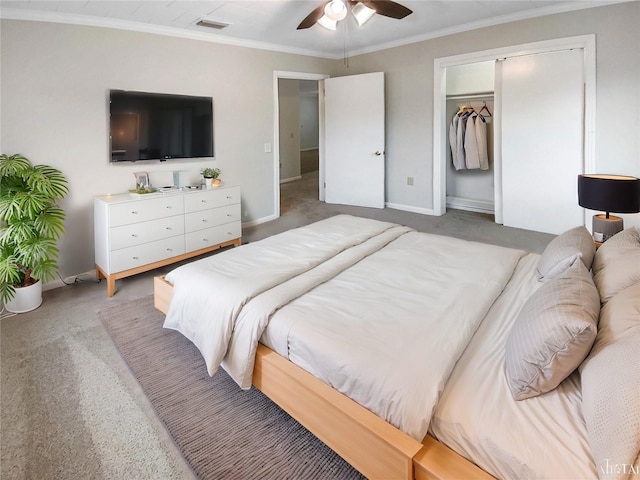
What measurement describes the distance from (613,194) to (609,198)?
0.03m

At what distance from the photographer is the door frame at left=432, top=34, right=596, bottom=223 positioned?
145 inches

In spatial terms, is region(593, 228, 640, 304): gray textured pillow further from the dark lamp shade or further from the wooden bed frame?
the wooden bed frame

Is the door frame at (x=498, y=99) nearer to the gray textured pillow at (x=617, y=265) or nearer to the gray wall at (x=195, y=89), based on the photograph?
the gray wall at (x=195, y=89)

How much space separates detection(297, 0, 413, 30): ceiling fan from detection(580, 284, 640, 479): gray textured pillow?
108 inches

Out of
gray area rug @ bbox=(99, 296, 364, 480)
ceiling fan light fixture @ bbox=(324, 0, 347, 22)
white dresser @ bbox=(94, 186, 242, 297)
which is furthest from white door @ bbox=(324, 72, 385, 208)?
gray area rug @ bbox=(99, 296, 364, 480)

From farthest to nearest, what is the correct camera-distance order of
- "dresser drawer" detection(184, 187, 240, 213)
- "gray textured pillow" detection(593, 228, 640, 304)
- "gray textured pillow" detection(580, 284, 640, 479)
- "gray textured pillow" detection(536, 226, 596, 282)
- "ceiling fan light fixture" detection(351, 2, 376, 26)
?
"dresser drawer" detection(184, 187, 240, 213) → "ceiling fan light fixture" detection(351, 2, 376, 26) → "gray textured pillow" detection(536, 226, 596, 282) → "gray textured pillow" detection(593, 228, 640, 304) → "gray textured pillow" detection(580, 284, 640, 479)

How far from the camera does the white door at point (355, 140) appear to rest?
5.39 metres

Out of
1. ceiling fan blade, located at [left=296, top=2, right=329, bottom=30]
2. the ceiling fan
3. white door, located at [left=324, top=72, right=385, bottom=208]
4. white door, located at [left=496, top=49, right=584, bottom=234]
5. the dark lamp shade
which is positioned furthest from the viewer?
white door, located at [left=324, top=72, right=385, bottom=208]

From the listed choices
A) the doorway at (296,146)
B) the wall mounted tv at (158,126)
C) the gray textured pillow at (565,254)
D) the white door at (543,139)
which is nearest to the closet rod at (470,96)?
the white door at (543,139)

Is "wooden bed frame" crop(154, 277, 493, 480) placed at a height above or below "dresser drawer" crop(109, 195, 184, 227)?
below

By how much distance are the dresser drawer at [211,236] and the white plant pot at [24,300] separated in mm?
1232

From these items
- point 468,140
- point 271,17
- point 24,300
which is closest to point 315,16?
point 271,17

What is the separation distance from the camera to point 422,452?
1120 millimetres

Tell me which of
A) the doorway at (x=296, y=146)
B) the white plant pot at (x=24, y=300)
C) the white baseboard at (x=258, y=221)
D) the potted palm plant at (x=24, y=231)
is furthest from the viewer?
the doorway at (x=296, y=146)
